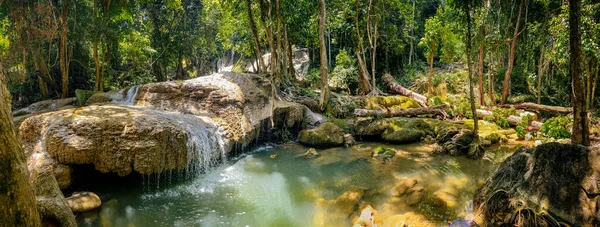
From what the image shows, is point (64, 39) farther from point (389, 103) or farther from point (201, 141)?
point (389, 103)

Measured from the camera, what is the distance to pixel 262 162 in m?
10.1

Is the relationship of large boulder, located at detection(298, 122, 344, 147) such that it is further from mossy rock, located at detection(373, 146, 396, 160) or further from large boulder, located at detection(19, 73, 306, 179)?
mossy rock, located at detection(373, 146, 396, 160)

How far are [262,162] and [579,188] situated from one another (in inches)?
302

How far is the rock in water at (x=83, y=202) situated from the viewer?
6.03 m

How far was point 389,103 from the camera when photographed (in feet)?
55.4

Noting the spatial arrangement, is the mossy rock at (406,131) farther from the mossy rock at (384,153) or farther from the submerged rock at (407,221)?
the submerged rock at (407,221)

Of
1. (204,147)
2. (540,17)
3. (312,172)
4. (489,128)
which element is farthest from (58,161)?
(540,17)

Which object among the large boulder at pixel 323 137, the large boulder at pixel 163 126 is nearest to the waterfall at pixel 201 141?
the large boulder at pixel 163 126

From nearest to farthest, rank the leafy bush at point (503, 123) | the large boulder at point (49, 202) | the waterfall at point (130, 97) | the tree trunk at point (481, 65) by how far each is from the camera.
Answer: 1. the large boulder at point (49, 202)
2. the waterfall at point (130, 97)
3. the leafy bush at point (503, 123)
4. the tree trunk at point (481, 65)

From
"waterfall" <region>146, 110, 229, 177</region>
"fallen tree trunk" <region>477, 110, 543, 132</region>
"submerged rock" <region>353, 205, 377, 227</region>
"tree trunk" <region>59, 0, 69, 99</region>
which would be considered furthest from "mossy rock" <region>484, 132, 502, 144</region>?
"tree trunk" <region>59, 0, 69, 99</region>

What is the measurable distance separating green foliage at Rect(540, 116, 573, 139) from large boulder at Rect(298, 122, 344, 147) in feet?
22.4

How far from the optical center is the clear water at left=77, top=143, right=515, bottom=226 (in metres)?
6.24

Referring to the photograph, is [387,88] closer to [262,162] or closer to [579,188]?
[262,162]

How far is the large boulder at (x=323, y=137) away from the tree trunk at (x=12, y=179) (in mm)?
9580
